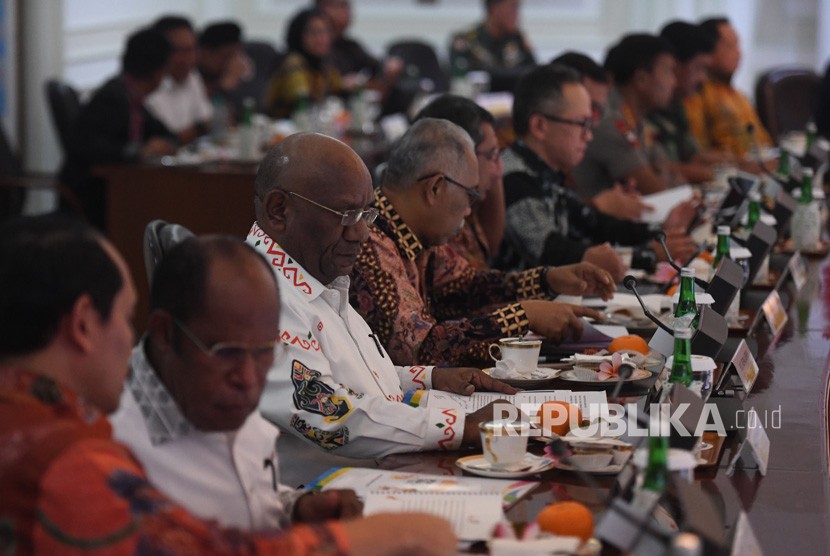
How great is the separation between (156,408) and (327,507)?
0.85 ft

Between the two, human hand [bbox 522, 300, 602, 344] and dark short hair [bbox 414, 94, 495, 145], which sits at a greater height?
dark short hair [bbox 414, 94, 495, 145]

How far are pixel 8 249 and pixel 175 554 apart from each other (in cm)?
33

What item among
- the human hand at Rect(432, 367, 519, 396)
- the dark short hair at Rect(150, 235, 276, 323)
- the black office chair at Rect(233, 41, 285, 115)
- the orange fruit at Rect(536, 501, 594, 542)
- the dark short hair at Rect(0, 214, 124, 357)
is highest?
the dark short hair at Rect(0, 214, 124, 357)

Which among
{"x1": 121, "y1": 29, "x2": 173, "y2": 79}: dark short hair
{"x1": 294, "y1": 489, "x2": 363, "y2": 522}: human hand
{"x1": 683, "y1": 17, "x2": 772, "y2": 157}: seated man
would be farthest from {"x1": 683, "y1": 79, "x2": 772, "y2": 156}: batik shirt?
{"x1": 294, "y1": 489, "x2": 363, "y2": 522}: human hand

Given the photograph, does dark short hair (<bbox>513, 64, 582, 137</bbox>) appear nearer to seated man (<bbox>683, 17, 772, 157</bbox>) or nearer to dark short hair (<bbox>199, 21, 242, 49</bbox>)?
seated man (<bbox>683, 17, 772, 157</bbox>)

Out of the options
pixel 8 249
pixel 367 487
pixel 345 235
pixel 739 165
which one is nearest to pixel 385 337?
pixel 345 235

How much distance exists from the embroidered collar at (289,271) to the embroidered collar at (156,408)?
610 millimetres

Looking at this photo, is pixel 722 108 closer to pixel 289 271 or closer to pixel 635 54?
pixel 635 54

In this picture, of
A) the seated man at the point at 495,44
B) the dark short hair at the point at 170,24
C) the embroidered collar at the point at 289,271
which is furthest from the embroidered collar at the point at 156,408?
the seated man at the point at 495,44

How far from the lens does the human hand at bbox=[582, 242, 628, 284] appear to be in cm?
325

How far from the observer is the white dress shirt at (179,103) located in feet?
21.7

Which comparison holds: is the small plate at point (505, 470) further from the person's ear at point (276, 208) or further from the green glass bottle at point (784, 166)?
the green glass bottle at point (784, 166)

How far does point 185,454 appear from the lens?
1.53 m

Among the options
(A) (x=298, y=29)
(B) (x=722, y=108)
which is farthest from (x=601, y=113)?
(A) (x=298, y=29)
